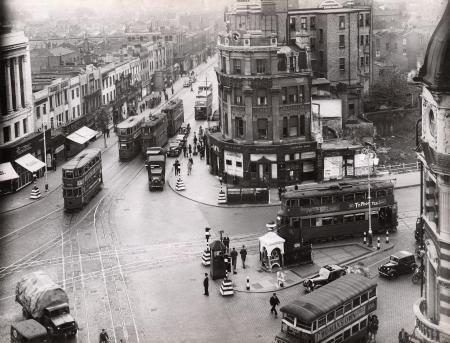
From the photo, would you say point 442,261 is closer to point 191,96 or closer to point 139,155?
point 139,155

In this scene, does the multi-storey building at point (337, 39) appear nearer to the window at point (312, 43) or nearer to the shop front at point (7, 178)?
the window at point (312, 43)

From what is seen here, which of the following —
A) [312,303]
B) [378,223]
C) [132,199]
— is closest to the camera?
[312,303]

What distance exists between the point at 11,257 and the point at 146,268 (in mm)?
11606

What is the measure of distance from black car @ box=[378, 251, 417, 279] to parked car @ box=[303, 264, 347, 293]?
3.18m

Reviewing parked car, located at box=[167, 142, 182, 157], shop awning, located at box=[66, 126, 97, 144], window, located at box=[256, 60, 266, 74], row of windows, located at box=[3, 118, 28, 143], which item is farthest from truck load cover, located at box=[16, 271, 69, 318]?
shop awning, located at box=[66, 126, 97, 144]

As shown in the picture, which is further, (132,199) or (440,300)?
(132,199)

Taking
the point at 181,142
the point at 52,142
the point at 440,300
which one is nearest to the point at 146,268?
the point at 440,300

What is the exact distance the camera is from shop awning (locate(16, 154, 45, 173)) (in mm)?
77938

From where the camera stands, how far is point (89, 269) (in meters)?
54.0

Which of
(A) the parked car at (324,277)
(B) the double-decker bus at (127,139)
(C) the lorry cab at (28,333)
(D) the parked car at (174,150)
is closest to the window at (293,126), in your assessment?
(D) the parked car at (174,150)

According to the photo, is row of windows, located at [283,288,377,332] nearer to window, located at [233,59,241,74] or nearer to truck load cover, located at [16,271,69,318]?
truck load cover, located at [16,271,69,318]

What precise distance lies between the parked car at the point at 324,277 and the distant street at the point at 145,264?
115 cm

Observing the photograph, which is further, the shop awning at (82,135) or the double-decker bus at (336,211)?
the shop awning at (82,135)

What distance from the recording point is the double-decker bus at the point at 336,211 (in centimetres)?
5759
